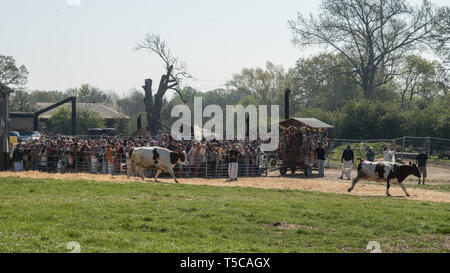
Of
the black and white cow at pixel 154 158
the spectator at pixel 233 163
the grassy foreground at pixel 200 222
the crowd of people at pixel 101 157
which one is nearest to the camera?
the grassy foreground at pixel 200 222

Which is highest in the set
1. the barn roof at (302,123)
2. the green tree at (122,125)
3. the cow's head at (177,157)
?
the green tree at (122,125)

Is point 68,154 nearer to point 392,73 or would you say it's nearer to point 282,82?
point 392,73

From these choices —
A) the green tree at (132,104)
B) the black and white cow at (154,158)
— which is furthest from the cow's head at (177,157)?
the green tree at (132,104)

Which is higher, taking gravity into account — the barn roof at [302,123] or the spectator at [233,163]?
the barn roof at [302,123]

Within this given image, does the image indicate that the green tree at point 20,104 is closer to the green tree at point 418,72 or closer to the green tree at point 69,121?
the green tree at point 69,121

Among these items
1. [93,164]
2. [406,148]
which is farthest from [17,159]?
[406,148]

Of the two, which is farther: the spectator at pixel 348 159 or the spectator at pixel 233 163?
the spectator at pixel 348 159

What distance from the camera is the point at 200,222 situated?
13906mm

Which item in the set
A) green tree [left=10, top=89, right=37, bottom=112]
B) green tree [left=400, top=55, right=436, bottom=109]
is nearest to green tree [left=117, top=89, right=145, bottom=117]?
green tree [left=10, top=89, right=37, bottom=112]

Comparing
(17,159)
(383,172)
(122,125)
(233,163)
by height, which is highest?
(122,125)

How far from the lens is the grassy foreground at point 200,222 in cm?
1104

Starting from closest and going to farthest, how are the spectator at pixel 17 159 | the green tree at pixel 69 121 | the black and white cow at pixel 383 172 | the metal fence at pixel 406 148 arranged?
the black and white cow at pixel 383 172 < the spectator at pixel 17 159 < the metal fence at pixel 406 148 < the green tree at pixel 69 121

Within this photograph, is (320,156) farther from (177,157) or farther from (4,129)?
(4,129)
